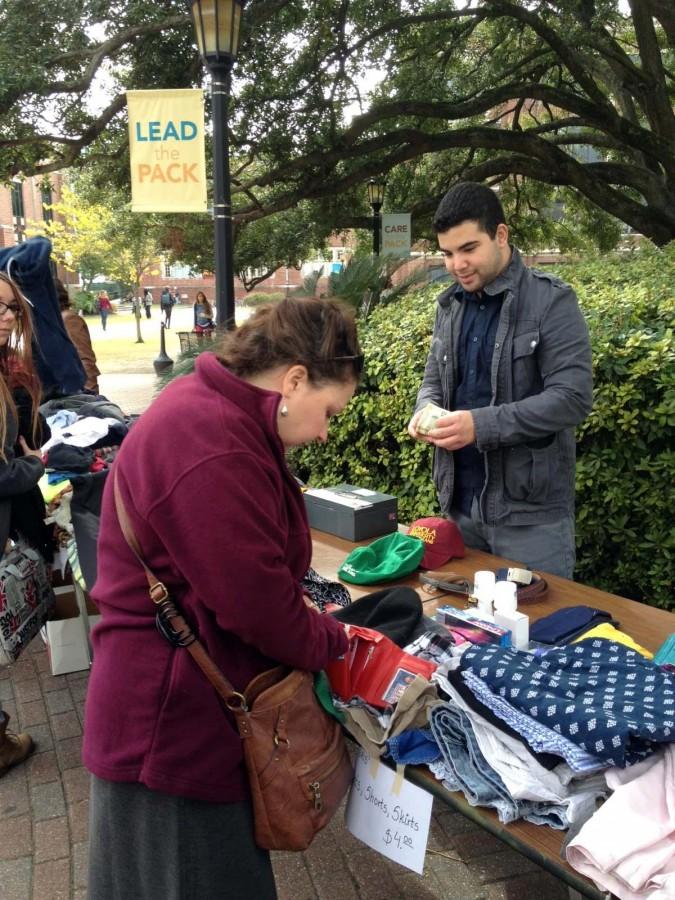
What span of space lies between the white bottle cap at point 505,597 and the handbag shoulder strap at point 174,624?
872 mm

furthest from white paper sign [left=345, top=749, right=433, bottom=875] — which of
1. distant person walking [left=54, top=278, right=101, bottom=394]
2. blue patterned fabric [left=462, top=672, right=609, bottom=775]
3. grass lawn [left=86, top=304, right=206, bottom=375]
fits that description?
grass lawn [left=86, top=304, right=206, bottom=375]

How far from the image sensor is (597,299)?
13.8ft

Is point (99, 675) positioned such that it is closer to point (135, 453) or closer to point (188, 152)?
point (135, 453)

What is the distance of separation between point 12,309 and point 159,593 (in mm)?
2150

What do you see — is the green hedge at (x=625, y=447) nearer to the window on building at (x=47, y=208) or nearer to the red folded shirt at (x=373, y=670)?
the red folded shirt at (x=373, y=670)

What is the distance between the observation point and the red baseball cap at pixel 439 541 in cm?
259

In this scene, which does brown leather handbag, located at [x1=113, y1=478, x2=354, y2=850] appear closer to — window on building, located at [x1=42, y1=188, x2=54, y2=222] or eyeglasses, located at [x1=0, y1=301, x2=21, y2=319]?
eyeglasses, located at [x1=0, y1=301, x2=21, y2=319]

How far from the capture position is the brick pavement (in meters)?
2.51

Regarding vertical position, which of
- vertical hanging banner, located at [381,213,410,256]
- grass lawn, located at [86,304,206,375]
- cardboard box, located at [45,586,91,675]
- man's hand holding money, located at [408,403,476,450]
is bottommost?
grass lawn, located at [86,304,206,375]

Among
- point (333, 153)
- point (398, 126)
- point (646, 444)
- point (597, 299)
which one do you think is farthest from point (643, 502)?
point (398, 126)

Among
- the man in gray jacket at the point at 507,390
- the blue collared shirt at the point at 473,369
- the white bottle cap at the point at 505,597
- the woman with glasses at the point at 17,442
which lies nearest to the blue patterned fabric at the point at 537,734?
the white bottle cap at the point at 505,597

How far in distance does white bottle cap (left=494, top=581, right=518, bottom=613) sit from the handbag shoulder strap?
87cm

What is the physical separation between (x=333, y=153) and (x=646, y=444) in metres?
8.60

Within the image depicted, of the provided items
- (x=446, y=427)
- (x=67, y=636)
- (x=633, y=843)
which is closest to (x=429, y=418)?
(x=446, y=427)
